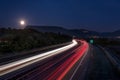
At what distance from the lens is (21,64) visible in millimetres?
34344

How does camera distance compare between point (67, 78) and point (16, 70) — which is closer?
→ point (67, 78)

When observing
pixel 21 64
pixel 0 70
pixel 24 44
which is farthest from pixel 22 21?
pixel 0 70

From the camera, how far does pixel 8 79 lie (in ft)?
78.4

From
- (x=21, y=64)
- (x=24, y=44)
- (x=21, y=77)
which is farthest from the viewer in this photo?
(x=24, y=44)

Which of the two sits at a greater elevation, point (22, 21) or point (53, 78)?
point (22, 21)

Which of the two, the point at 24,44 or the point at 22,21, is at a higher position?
the point at 22,21

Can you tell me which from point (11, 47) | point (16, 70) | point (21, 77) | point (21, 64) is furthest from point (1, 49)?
point (21, 77)

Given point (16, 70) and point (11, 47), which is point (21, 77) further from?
point (11, 47)

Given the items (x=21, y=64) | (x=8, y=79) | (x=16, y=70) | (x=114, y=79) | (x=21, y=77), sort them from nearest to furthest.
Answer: (x=8, y=79), (x=21, y=77), (x=114, y=79), (x=16, y=70), (x=21, y=64)

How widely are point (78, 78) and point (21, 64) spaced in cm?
1061

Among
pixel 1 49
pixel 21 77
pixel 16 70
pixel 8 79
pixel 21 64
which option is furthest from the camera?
pixel 1 49

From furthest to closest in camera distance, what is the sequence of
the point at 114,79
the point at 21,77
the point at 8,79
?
1. the point at 114,79
2. the point at 21,77
3. the point at 8,79

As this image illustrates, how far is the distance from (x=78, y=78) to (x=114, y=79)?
4106 millimetres

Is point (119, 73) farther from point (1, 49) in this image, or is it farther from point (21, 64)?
point (1, 49)
